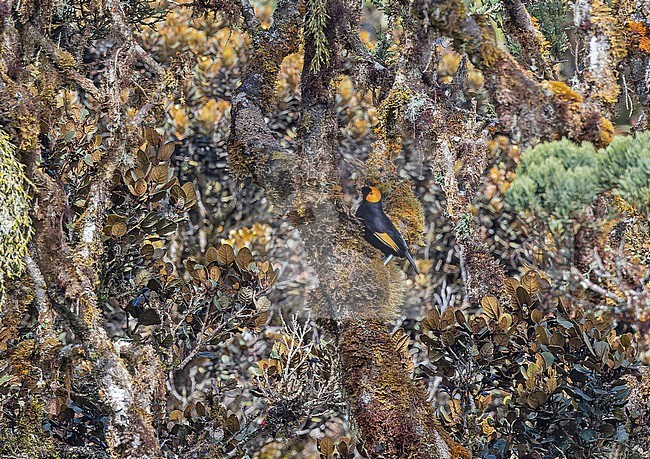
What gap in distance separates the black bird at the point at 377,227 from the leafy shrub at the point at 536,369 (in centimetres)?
24

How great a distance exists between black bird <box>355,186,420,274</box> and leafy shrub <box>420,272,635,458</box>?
24 centimetres

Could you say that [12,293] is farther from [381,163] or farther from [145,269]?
[381,163]

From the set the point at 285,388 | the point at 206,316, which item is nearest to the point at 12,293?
the point at 206,316

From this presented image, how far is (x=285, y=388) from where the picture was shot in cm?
248

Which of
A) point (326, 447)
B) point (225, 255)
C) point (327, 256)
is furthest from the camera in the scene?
point (326, 447)

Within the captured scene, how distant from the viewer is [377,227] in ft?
6.72

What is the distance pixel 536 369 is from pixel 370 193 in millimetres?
656

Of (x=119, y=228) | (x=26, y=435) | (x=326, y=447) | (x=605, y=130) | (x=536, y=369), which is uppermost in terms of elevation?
(x=605, y=130)

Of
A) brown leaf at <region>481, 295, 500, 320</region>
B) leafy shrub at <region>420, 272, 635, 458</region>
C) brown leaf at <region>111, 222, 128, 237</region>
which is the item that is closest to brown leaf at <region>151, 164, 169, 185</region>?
brown leaf at <region>111, 222, 128, 237</region>

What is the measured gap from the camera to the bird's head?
6.84 ft

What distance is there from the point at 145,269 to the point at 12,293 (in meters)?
0.40

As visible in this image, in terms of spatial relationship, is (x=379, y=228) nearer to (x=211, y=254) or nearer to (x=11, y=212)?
(x=211, y=254)

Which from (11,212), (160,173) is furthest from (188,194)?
(11,212)

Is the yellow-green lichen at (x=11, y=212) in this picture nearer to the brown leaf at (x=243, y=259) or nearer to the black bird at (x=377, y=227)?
the brown leaf at (x=243, y=259)
